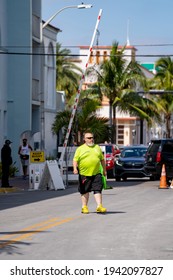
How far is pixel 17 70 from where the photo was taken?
47.9 metres

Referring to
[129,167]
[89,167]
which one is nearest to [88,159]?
[89,167]

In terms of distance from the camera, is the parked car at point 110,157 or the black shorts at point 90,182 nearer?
the black shorts at point 90,182

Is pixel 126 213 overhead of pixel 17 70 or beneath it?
beneath

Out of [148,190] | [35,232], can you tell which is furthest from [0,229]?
[148,190]

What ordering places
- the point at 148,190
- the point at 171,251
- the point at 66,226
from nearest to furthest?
the point at 171,251 < the point at 66,226 < the point at 148,190

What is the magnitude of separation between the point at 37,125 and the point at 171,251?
120ft

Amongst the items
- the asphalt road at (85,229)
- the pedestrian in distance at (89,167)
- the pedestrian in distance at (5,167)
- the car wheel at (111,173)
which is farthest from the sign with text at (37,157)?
the pedestrian in distance at (89,167)

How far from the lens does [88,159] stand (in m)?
21.9

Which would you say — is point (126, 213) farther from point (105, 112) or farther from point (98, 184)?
point (105, 112)

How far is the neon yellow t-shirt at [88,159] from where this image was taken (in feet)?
71.9

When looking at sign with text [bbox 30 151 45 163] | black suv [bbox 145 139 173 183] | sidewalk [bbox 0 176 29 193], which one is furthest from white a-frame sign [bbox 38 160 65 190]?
black suv [bbox 145 139 173 183]

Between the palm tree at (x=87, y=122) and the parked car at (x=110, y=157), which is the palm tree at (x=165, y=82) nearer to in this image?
the palm tree at (x=87, y=122)

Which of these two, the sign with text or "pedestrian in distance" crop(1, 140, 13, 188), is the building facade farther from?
"pedestrian in distance" crop(1, 140, 13, 188)

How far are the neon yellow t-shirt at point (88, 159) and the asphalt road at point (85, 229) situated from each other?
100cm
